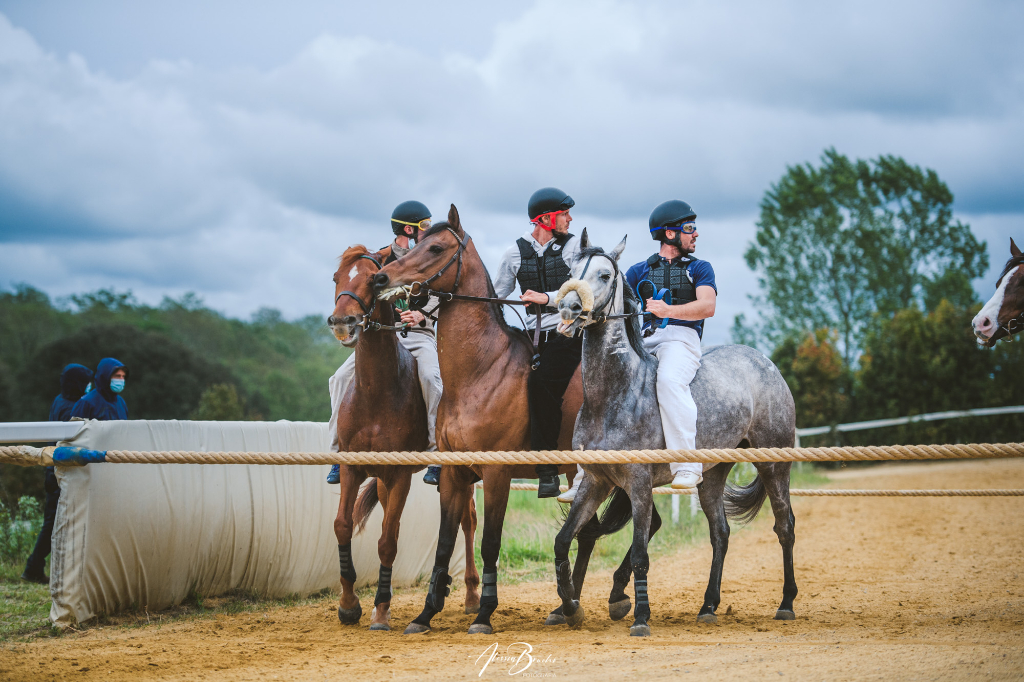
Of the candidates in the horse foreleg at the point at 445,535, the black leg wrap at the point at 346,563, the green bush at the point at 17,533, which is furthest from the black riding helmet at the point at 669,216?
the green bush at the point at 17,533

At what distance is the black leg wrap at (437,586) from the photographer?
18.7 feet

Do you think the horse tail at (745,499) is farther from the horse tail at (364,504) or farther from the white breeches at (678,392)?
the horse tail at (364,504)

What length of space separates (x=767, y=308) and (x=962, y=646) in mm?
32916

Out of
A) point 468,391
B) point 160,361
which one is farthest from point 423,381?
point 160,361

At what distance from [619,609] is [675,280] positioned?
8.37 ft

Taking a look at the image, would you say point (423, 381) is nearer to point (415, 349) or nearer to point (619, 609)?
point (415, 349)

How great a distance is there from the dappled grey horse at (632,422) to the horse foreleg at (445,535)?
2.50 feet

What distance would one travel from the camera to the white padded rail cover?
5.95 m

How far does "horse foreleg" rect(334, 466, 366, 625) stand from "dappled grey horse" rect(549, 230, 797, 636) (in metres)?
1.57

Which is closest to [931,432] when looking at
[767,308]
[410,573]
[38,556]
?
[767,308]

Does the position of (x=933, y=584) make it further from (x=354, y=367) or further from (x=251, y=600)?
(x=251, y=600)

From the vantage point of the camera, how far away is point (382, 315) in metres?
6.02

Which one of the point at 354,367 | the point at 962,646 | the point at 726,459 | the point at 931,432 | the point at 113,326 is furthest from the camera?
the point at 113,326

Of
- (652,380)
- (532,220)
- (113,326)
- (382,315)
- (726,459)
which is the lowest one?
(726,459)
